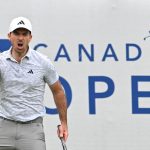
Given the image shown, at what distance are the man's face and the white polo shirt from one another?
56 millimetres

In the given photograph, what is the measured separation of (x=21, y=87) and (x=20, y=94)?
1.5 inches

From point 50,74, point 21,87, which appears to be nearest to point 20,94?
point 21,87

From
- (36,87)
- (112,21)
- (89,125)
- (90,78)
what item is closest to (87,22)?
(112,21)

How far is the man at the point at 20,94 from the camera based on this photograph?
2.82m

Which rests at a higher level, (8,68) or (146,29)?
(146,29)

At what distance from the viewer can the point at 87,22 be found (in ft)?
12.4

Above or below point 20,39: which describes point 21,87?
below

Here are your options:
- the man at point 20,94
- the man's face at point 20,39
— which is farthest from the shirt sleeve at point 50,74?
the man's face at point 20,39

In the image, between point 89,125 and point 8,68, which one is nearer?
point 8,68

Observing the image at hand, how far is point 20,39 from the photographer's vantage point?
2.81 metres

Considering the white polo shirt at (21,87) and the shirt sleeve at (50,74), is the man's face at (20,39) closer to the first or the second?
the white polo shirt at (21,87)

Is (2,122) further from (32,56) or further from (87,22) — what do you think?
(87,22)

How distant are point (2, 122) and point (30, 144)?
0.20m

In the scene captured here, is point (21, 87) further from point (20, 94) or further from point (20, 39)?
point (20, 39)
